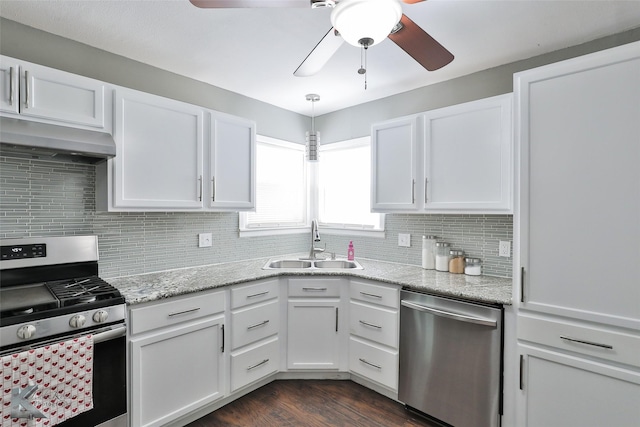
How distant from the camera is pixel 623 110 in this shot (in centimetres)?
147

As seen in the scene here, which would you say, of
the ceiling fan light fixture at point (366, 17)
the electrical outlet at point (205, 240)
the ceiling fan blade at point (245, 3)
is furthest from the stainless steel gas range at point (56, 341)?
the ceiling fan light fixture at point (366, 17)

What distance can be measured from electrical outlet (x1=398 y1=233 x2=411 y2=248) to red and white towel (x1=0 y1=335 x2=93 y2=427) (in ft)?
7.77

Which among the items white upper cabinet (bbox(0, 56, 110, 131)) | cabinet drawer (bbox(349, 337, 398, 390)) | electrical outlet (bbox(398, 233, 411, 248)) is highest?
white upper cabinet (bbox(0, 56, 110, 131))

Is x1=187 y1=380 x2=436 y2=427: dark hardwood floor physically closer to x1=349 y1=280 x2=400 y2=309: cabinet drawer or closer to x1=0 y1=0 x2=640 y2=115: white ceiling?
x1=349 y1=280 x2=400 y2=309: cabinet drawer

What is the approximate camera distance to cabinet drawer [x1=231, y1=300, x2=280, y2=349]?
2.32 meters

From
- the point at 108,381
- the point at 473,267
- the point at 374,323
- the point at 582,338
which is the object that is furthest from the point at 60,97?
the point at 582,338

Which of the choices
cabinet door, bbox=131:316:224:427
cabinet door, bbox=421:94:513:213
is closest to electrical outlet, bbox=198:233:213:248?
cabinet door, bbox=131:316:224:427

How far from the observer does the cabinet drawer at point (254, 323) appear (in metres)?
2.32

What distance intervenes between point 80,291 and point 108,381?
488 millimetres

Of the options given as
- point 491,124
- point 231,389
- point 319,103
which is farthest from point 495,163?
point 231,389

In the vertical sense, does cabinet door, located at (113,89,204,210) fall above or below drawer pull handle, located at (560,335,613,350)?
above

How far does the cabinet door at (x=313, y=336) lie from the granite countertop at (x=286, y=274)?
278mm

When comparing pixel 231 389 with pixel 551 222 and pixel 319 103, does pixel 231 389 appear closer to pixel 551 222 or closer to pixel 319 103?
pixel 551 222

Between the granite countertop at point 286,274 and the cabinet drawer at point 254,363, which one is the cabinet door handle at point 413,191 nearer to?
the granite countertop at point 286,274
